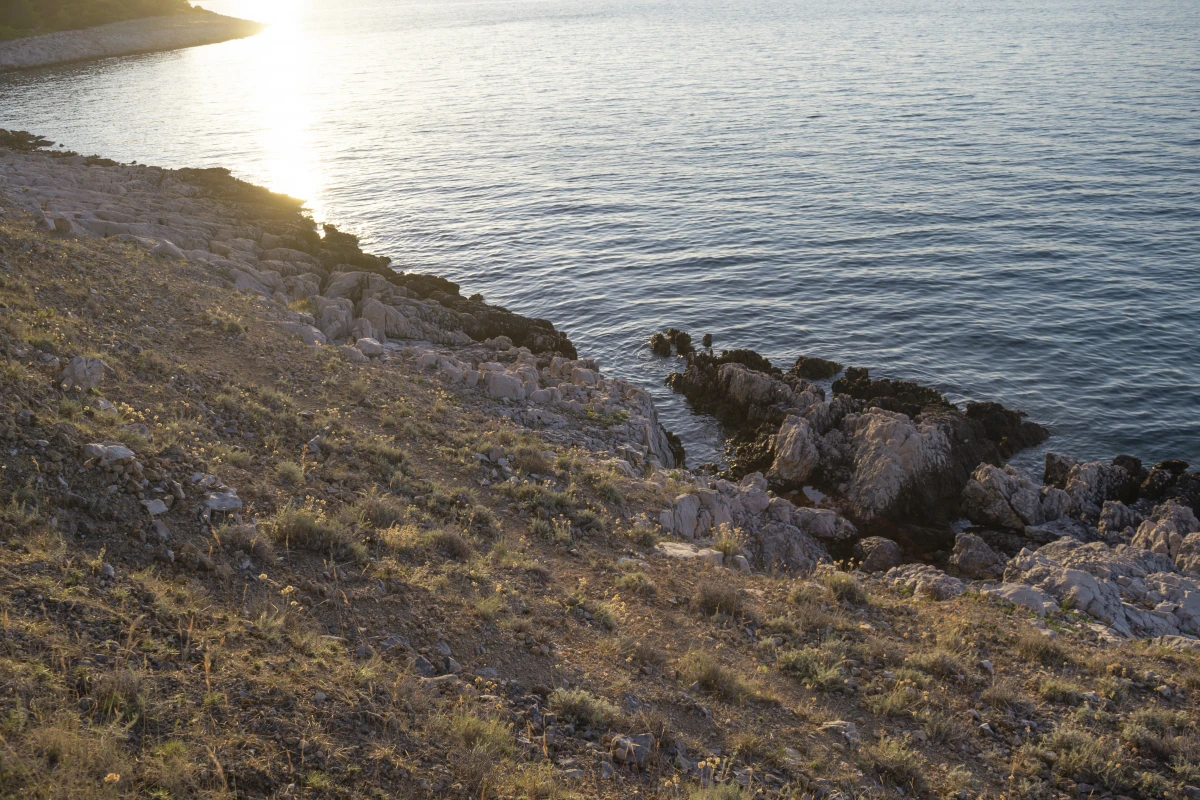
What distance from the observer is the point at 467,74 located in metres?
93.2

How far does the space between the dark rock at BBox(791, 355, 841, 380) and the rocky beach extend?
12.3 feet

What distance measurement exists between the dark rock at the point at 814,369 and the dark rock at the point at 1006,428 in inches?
170

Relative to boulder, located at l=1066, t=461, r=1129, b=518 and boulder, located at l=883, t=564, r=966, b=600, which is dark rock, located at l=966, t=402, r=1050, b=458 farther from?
boulder, located at l=883, t=564, r=966, b=600

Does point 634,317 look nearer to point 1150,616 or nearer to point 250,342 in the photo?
point 250,342

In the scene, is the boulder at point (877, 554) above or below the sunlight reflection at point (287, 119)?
below

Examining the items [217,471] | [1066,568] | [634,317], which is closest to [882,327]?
[634,317]

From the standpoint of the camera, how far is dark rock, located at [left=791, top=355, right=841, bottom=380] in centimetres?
2484

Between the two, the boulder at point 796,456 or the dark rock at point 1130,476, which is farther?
the boulder at point 796,456

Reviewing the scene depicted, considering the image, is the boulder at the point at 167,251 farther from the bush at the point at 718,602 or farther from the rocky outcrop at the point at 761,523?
the bush at the point at 718,602

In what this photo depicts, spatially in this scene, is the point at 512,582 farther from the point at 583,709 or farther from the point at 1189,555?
the point at 1189,555

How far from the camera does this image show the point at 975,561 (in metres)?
16.1

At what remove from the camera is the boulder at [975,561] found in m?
15.8

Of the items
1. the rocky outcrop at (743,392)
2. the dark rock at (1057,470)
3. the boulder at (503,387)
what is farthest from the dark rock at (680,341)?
the dark rock at (1057,470)

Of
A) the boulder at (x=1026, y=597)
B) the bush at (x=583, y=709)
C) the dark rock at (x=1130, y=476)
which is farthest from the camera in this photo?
the dark rock at (x=1130, y=476)
